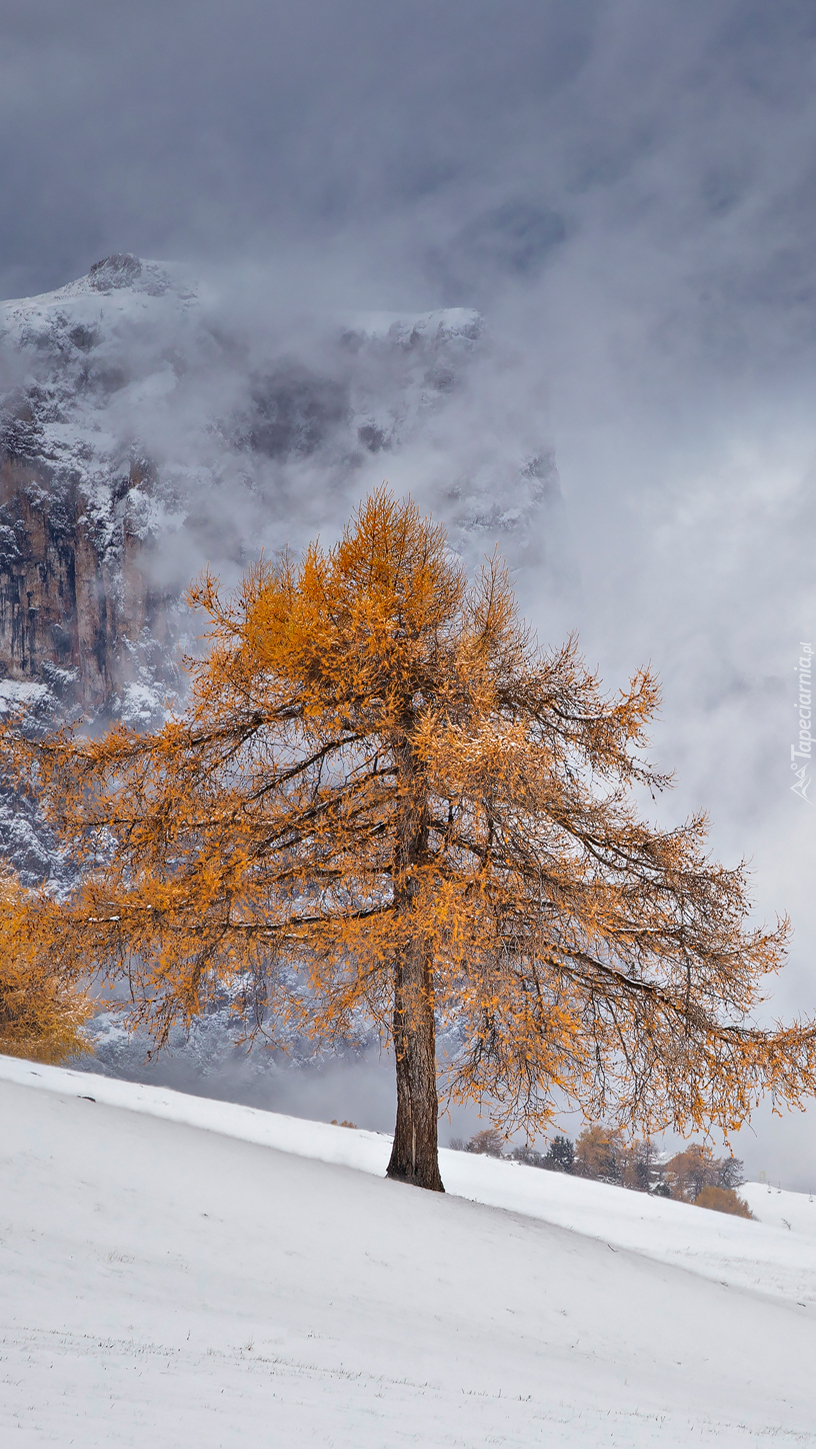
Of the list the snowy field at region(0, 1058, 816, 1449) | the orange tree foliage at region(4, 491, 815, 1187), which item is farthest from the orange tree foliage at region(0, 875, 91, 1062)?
the snowy field at region(0, 1058, 816, 1449)

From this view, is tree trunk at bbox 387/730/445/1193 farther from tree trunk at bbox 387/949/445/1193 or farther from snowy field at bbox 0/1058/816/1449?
snowy field at bbox 0/1058/816/1449

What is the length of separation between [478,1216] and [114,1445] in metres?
6.40

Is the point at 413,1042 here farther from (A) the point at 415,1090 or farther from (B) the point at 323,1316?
(B) the point at 323,1316

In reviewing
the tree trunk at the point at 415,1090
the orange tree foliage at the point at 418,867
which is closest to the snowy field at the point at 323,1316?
the tree trunk at the point at 415,1090

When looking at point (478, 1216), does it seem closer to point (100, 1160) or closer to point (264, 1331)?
point (100, 1160)

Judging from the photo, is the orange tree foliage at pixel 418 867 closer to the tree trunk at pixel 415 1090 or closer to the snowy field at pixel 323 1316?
the tree trunk at pixel 415 1090

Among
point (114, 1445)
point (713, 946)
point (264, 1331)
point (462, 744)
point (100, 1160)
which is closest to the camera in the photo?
point (114, 1445)

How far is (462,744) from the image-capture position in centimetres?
742

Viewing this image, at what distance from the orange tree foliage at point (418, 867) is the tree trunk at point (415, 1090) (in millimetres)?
28

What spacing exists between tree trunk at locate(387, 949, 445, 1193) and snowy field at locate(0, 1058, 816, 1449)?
0.78m

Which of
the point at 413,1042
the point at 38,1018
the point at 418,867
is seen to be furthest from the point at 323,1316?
the point at 38,1018

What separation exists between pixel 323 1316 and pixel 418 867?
464cm

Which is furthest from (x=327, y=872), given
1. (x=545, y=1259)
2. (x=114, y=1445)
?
(x=114, y=1445)

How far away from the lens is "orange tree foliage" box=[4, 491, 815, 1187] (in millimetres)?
8211
